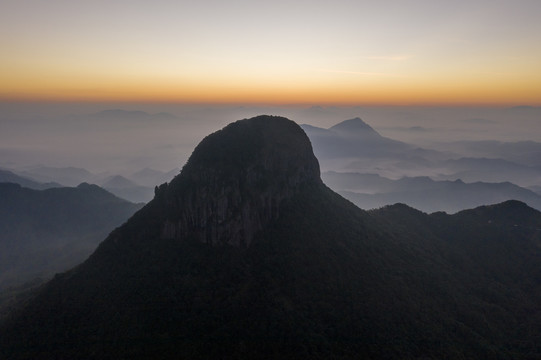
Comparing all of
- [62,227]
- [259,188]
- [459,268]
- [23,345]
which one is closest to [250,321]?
[259,188]

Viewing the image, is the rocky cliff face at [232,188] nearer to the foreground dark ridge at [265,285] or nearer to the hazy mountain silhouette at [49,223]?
the foreground dark ridge at [265,285]

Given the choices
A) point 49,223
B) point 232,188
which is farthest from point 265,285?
point 49,223

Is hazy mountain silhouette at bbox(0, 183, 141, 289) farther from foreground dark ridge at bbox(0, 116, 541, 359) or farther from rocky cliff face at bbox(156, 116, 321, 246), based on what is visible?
rocky cliff face at bbox(156, 116, 321, 246)

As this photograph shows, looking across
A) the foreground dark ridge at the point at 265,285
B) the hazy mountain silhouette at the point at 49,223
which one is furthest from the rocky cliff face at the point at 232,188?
the hazy mountain silhouette at the point at 49,223

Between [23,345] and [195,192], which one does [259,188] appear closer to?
[195,192]

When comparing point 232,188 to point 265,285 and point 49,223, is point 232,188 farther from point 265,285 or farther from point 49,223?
point 49,223

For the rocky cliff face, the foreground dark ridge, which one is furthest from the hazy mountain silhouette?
the rocky cliff face
